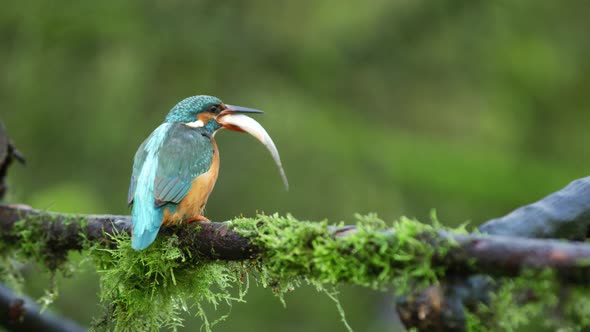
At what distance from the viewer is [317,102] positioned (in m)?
6.14

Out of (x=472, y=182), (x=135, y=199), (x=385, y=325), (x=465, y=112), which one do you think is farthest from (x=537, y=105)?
(x=135, y=199)

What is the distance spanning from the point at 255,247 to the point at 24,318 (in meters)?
1.83

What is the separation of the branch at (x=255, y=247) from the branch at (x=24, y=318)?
0.32m

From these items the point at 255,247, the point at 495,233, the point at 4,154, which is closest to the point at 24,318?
the point at 4,154

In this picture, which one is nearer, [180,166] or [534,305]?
[534,305]

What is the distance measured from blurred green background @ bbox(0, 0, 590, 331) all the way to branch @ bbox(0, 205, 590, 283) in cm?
143

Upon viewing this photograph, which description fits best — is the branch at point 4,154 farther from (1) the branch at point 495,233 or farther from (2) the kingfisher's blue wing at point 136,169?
(1) the branch at point 495,233

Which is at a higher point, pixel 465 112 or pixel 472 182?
pixel 465 112

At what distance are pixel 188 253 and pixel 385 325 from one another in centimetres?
367

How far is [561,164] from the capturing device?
5840 millimetres

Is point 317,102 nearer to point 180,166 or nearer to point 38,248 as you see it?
point 180,166

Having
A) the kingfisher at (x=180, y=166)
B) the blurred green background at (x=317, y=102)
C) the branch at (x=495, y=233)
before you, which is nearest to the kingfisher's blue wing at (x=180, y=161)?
the kingfisher at (x=180, y=166)

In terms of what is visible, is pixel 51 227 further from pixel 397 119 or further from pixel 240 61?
pixel 397 119

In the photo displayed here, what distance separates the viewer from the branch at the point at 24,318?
3426mm
